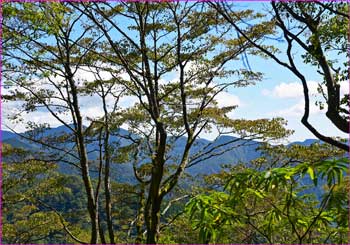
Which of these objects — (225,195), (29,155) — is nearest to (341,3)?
(225,195)

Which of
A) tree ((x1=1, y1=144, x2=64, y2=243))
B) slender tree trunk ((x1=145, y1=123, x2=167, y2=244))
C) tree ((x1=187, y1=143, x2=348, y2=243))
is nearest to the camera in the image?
tree ((x1=187, y1=143, x2=348, y2=243))

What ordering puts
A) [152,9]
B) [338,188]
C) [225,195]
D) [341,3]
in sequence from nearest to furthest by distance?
[338,188], [225,195], [341,3], [152,9]

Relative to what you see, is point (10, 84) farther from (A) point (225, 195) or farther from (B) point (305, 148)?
(A) point (225, 195)

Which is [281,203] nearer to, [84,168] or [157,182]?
[157,182]

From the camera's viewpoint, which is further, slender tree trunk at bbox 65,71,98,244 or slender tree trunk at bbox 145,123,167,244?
slender tree trunk at bbox 65,71,98,244

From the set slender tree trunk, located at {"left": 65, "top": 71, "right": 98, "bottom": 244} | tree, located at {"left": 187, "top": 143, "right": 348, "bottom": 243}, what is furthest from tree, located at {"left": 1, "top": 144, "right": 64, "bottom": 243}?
tree, located at {"left": 187, "top": 143, "right": 348, "bottom": 243}

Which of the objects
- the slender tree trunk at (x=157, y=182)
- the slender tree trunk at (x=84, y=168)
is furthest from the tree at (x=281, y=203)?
the slender tree trunk at (x=84, y=168)

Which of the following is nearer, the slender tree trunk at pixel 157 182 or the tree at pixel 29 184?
the slender tree trunk at pixel 157 182

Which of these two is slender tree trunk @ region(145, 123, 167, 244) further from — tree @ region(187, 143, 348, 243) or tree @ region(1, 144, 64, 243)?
tree @ region(1, 144, 64, 243)

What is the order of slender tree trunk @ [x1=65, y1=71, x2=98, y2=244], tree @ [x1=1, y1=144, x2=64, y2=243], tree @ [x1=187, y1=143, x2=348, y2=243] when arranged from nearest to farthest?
tree @ [x1=187, y1=143, x2=348, y2=243]
slender tree trunk @ [x1=65, y1=71, x2=98, y2=244]
tree @ [x1=1, y1=144, x2=64, y2=243]

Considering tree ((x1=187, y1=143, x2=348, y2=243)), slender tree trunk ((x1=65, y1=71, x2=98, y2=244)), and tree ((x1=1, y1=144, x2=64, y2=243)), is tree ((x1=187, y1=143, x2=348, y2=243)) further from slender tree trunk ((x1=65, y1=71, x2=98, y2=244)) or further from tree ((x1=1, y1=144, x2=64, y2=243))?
tree ((x1=1, y1=144, x2=64, y2=243))

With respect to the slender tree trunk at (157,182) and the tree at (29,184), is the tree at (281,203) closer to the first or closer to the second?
the slender tree trunk at (157,182)

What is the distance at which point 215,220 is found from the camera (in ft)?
5.64

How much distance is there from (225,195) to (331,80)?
1.64 metres
